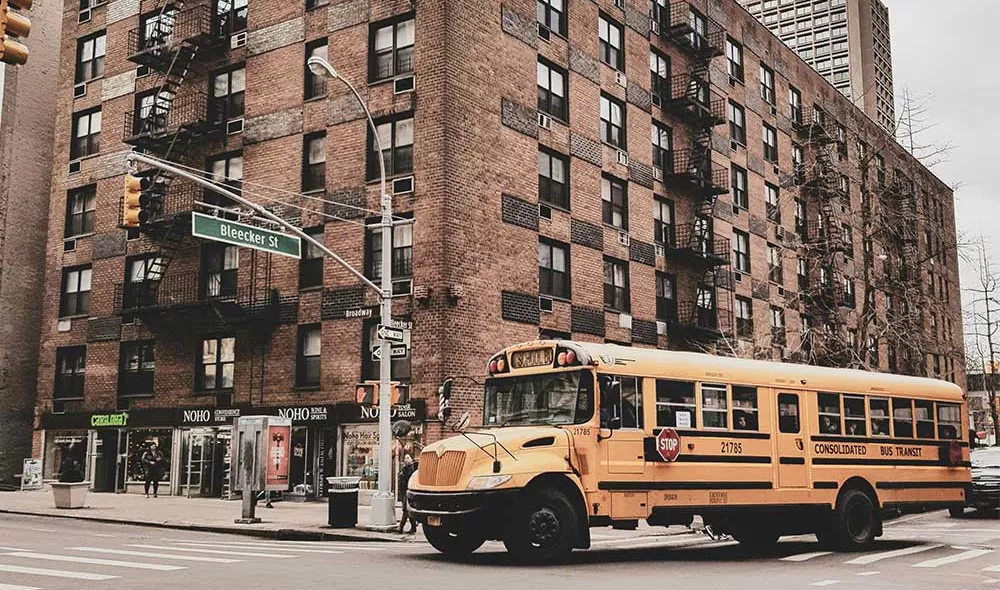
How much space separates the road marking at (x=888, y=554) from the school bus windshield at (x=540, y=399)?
4872mm

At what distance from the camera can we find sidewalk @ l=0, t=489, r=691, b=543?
20234mm

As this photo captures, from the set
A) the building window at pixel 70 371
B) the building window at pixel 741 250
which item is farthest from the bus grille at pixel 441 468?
the building window at pixel 741 250

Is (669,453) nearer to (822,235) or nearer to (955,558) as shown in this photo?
(955,558)

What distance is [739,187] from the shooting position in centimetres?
4425

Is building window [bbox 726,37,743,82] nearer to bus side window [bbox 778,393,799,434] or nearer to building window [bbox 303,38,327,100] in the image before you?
building window [bbox 303,38,327,100]

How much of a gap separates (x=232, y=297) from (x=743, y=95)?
2516 centimetres

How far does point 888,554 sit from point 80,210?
3249 centimetres

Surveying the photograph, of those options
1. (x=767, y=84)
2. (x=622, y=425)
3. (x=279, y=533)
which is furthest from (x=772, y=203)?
(x=622, y=425)

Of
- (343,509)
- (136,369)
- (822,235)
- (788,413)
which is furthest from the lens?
(822,235)

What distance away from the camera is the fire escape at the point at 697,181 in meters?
38.6

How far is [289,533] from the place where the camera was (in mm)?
20375

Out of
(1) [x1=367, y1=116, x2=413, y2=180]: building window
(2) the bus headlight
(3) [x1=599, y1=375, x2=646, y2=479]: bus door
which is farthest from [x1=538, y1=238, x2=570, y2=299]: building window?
(2) the bus headlight

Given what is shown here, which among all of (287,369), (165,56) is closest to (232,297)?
(287,369)

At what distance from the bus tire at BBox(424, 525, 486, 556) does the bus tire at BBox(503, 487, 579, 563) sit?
1194mm
